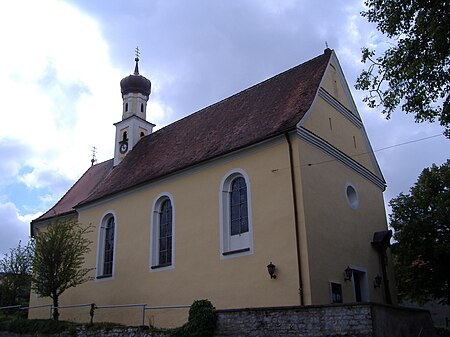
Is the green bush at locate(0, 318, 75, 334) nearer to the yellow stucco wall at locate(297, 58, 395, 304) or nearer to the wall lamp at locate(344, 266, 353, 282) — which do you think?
the yellow stucco wall at locate(297, 58, 395, 304)

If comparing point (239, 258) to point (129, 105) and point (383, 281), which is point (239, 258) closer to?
point (383, 281)

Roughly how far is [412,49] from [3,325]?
1810 cm

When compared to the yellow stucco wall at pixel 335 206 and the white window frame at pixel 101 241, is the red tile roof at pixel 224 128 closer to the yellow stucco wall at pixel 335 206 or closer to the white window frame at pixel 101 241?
the yellow stucco wall at pixel 335 206

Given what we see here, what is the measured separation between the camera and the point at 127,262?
2038cm

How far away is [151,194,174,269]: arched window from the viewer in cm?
1903

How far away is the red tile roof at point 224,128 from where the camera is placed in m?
17.5

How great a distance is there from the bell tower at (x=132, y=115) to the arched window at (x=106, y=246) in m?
4.67

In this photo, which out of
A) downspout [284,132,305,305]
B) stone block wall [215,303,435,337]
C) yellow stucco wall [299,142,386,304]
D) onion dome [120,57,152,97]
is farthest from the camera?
onion dome [120,57,152,97]

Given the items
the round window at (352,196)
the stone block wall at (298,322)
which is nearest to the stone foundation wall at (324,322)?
the stone block wall at (298,322)

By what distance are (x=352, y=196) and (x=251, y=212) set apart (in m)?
4.94

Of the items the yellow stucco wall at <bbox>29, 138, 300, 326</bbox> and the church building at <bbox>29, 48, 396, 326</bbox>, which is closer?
the yellow stucco wall at <bbox>29, 138, 300, 326</bbox>

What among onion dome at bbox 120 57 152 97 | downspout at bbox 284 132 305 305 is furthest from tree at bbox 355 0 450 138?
onion dome at bbox 120 57 152 97

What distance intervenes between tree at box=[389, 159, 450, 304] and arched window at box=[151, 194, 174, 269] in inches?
404

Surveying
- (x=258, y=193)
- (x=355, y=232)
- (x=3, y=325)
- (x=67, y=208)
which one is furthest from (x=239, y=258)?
(x=67, y=208)
